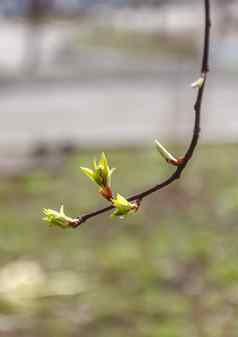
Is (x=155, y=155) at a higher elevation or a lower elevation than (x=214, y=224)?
higher

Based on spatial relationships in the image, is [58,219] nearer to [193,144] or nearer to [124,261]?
[193,144]

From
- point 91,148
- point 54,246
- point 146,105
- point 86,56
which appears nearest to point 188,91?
point 146,105

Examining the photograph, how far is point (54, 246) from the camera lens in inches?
225

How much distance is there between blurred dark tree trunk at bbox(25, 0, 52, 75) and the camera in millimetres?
12062

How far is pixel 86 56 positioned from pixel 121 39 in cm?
189

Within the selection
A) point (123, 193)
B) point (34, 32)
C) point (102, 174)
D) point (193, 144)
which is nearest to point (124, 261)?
point (123, 193)

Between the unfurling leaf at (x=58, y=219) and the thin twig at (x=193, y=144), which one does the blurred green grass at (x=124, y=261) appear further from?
the thin twig at (x=193, y=144)

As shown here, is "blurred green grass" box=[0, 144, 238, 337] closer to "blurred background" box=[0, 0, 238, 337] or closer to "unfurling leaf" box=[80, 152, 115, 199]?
"blurred background" box=[0, 0, 238, 337]

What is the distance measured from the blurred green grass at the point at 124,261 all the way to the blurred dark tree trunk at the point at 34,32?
505 centimetres

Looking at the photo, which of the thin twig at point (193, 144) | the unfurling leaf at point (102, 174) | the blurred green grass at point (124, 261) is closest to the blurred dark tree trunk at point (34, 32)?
the blurred green grass at point (124, 261)

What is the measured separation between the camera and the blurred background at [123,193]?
4754 millimetres

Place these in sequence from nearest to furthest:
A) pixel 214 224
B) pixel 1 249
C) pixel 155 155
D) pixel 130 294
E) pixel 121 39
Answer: pixel 130 294, pixel 1 249, pixel 214 224, pixel 155 155, pixel 121 39

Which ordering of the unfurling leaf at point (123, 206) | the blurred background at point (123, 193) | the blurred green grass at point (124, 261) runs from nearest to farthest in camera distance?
the unfurling leaf at point (123, 206), the blurred green grass at point (124, 261), the blurred background at point (123, 193)

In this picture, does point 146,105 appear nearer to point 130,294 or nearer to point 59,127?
point 59,127
